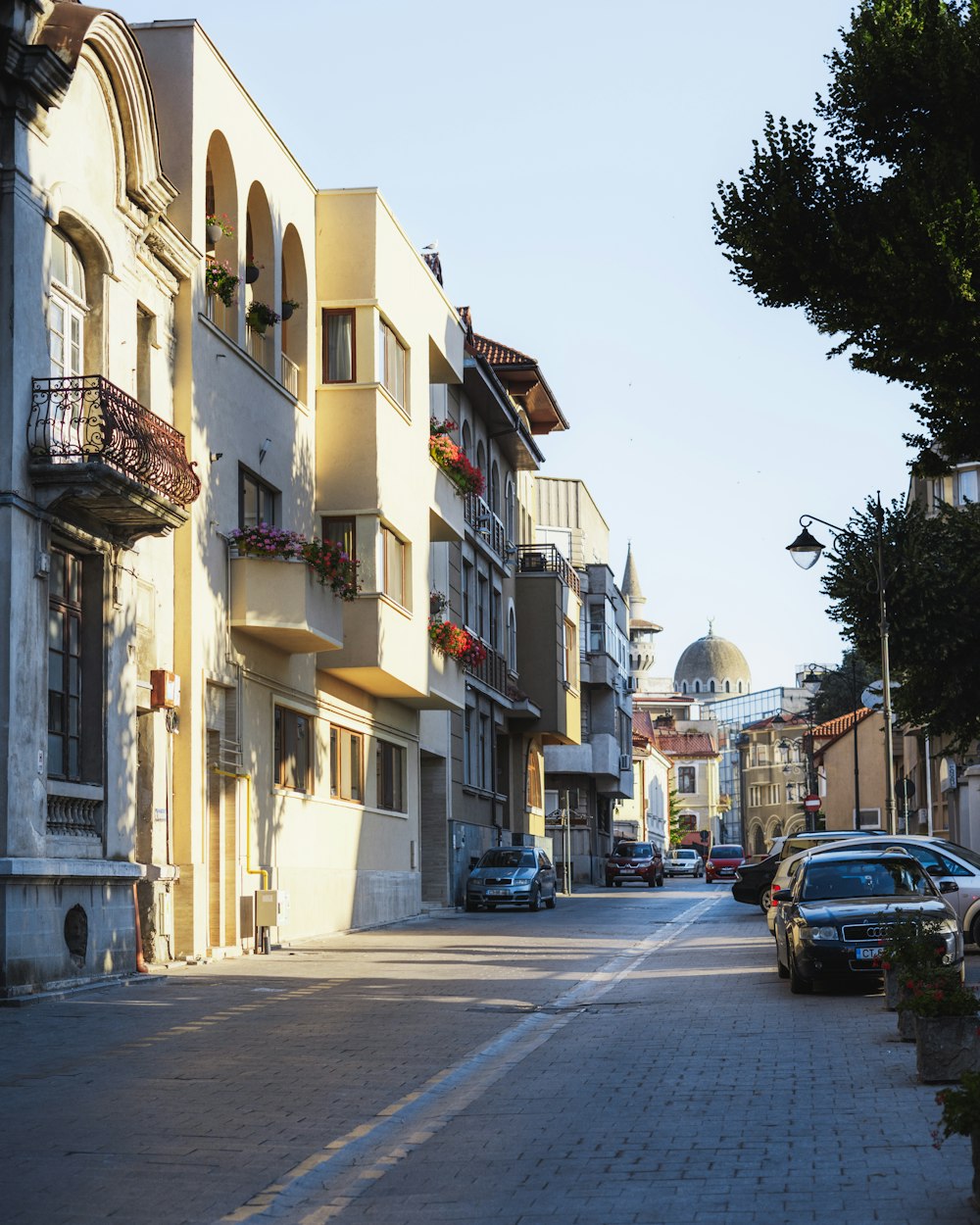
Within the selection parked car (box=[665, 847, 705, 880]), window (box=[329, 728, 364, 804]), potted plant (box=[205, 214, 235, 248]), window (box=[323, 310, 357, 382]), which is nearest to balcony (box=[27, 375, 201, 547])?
potted plant (box=[205, 214, 235, 248])

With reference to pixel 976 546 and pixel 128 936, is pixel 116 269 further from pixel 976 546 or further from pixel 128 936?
pixel 976 546

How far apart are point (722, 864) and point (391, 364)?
4592 cm

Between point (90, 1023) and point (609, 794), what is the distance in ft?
207

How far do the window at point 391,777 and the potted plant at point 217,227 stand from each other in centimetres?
1166

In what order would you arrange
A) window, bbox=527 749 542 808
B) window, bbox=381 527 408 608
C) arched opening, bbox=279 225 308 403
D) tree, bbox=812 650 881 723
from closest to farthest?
arched opening, bbox=279 225 308 403, window, bbox=381 527 408 608, window, bbox=527 749 542 808, tree, bbox=812 650 881 723

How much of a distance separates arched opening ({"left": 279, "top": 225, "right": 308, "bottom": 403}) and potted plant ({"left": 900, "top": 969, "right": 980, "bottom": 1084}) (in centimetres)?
1864

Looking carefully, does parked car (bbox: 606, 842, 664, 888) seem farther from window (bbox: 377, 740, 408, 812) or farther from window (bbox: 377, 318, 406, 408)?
window (bbox: 377, 318, 406, 408)

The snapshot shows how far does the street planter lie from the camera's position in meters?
10.5

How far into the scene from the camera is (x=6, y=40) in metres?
17.1

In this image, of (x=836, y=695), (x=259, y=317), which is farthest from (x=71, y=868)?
(x=836, y=695)

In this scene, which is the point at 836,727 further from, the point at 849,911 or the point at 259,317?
the point at 849,911

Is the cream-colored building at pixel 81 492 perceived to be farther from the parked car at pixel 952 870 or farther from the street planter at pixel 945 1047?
the street planter at pixel 945 1047

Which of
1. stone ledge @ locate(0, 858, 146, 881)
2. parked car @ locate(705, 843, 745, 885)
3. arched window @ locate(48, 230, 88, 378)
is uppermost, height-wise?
arched window @ locate(48, 230, 88, 378)

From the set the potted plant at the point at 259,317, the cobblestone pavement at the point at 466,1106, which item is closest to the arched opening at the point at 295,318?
the potted plant at the point at 259,317
